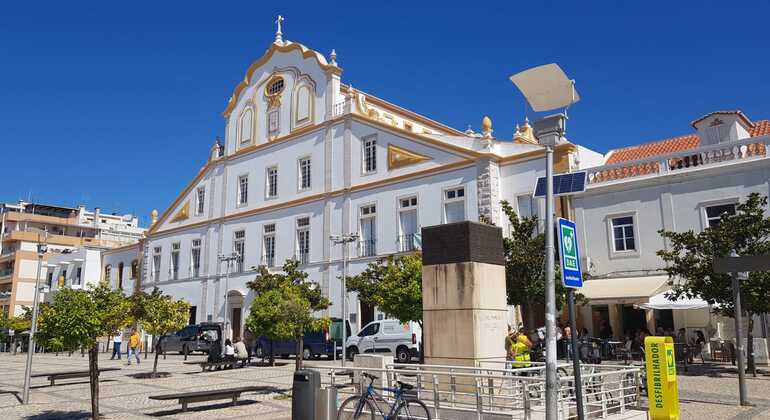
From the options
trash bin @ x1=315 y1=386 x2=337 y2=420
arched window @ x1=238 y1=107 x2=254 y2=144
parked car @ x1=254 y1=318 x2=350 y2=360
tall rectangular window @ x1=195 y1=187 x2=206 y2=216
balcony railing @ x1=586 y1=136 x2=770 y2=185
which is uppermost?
arched window @ x1=238 y1=107 x2=254 y2=144

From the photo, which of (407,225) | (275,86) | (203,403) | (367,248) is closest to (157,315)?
(203,403)

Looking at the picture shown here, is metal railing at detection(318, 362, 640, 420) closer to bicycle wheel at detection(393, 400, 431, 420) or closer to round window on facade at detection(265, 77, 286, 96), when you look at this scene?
bicycle wheel at detection(393, 400, 431, 420)

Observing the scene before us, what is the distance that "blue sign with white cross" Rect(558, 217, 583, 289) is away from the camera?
22.9 feet

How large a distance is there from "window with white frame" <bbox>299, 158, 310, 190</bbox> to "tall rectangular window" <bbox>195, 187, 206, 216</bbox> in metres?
9.48

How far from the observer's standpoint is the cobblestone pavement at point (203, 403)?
12.3 metres

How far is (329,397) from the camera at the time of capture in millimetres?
8664

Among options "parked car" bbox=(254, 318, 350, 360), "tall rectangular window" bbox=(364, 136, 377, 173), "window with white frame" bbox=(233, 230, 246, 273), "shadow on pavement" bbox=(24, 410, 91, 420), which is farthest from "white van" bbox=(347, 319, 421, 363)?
"window with white frame" bbox=(233, 230, 246, 273)

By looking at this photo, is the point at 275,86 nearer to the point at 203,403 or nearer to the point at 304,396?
the point at 203,403

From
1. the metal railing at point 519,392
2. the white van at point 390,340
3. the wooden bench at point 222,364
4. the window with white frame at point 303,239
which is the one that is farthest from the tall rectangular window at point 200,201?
the metal railing at point 519,392

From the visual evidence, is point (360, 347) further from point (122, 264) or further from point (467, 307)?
point (122, 264)

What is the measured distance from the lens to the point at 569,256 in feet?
23.7

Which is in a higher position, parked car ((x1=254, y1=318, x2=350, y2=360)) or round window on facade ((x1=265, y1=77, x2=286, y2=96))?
round window on facade ((x1=265, y1=77, x2=286, y2=96))

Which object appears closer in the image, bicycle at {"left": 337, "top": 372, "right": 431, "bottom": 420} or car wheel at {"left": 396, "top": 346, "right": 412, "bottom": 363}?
bicycle at {"left": 337, "top": 372, "right": 431, "bottom": 420}

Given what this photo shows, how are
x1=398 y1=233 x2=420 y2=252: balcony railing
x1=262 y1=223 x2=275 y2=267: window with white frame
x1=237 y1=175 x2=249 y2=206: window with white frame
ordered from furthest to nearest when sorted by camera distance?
x1=237 y1=175 x2=249 y2=206: window with white frame → x1=262 y1=223 x2=275 y2=267: window with white frame → x1=398 y1=233 x2=420 y2=252: balcony railing
